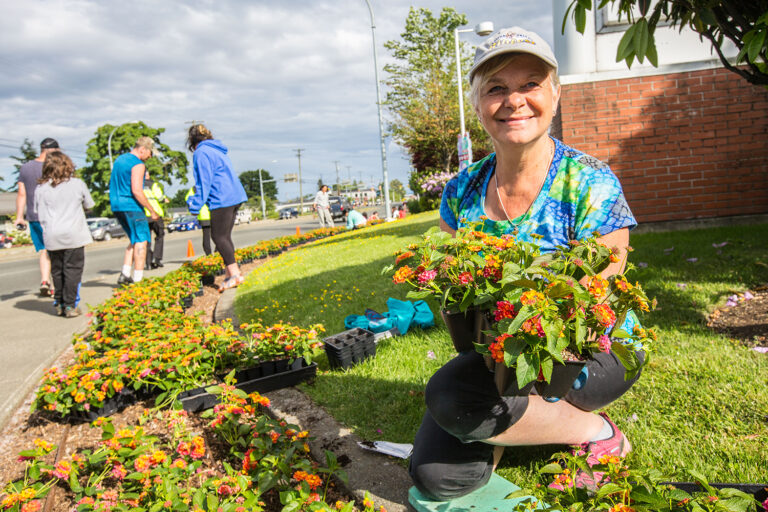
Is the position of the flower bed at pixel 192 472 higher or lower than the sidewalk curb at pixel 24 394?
higher

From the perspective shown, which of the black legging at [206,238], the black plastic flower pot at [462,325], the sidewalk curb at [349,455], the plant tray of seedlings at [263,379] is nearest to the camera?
the black plastic flower pot at [462,325]

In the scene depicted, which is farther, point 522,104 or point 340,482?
point 340,482

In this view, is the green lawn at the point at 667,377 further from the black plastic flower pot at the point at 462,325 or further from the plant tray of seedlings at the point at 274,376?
the black plastic flower pot at the point at 462,325

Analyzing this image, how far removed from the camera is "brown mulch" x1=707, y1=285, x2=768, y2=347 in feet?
9.81

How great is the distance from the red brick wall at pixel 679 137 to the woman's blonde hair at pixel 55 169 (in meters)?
6.47

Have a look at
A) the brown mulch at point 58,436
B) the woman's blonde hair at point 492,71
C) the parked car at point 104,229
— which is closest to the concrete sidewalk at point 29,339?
the brown mulch at point 58,436

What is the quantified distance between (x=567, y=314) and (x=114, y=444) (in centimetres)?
200

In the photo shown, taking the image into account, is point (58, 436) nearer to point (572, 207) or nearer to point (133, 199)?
point (572, 207)

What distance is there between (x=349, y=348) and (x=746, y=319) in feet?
8.87

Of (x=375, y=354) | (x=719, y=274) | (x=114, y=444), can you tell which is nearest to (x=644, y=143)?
(x=719, y=274)

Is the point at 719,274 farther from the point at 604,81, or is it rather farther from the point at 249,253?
the point at 249,253

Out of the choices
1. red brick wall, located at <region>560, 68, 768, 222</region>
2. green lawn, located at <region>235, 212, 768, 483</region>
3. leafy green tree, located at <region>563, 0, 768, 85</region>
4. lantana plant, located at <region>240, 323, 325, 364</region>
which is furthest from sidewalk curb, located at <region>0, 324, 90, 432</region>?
Answer: red brick wall, located at <region>560, 68, 768, 222</region>

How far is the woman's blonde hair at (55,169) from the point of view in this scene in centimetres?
547

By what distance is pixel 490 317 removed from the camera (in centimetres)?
143
